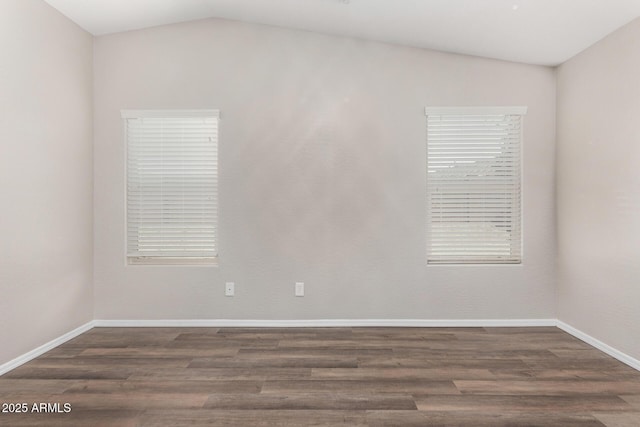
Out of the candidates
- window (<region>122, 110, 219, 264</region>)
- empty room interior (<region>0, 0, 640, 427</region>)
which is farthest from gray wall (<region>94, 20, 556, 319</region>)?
window (<region>122, 110, 219, 264</region>)

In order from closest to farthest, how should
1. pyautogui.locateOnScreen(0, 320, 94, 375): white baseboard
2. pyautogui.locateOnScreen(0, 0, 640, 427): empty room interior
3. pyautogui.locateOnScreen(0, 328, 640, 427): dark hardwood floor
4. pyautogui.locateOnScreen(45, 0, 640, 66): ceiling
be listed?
pyautogui.locateOnScreen(0, 328, 640, 427): dark hardwood floor
pyautogui.locateOnScreen(0, 320, 94, 375): white baseboard
pyautogui.locateOnScreen(45, 0, 640, 66): ceiling
pyautogui.locateOnScreen(0, 0, 640, 427): empty room interior

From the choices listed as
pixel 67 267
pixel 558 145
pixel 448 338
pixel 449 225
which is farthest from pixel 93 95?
pixel 558 145

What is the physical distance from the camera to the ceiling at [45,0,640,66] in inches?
107

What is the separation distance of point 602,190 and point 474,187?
101 centimetres

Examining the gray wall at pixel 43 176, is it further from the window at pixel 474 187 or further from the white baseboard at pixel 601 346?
the white baseboard at pixel 601 346

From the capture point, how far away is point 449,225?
3.61 metres

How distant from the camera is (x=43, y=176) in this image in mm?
2963

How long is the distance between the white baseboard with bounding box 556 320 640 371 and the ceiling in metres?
2.56

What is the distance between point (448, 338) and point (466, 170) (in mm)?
1634

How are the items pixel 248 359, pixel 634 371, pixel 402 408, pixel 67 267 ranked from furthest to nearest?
pixel 67 267
pixel 248 359
pixel 634 371
pixel 402 408

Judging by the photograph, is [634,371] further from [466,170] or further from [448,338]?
[466,170]

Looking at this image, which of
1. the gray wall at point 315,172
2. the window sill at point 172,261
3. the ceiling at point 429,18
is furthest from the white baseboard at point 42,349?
the ceiling at point 429,18

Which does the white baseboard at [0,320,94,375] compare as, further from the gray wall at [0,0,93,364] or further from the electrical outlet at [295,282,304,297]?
the electrical outlet at [295,282,304,297]

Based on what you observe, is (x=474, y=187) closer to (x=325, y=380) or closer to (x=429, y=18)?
(x=429, y=18)
